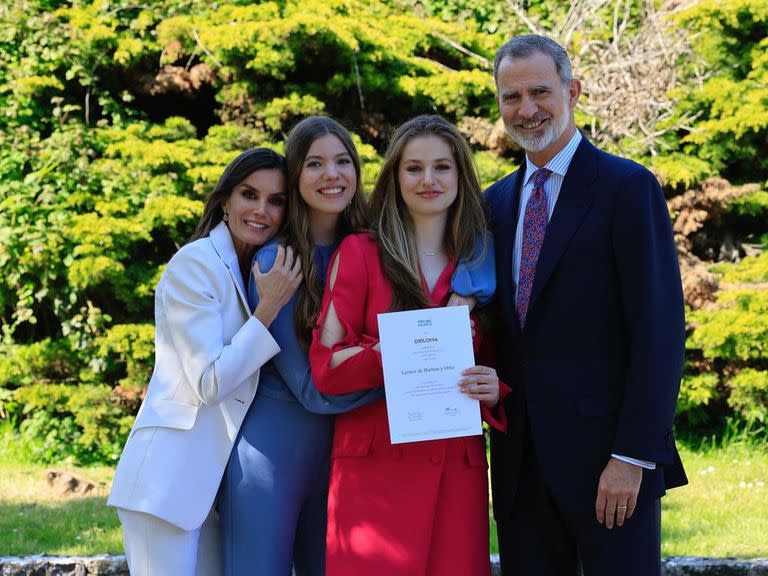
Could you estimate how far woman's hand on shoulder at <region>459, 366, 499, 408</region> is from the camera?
3068 millimetres

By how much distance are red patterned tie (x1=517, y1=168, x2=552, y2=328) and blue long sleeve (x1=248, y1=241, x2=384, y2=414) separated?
0.60 meters

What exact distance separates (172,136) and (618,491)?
21.6 feet

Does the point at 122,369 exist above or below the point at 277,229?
below

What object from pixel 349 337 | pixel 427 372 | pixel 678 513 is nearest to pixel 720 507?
pixel 678 513

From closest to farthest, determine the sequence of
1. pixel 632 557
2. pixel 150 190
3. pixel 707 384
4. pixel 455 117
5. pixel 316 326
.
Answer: pixel 632 557 < pixel 316 326 < pixel 707 384 < pixel 150 190 < pixel 455 117

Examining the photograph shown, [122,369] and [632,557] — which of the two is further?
[122,369]

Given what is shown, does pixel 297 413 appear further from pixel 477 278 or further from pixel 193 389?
pixel 477 278

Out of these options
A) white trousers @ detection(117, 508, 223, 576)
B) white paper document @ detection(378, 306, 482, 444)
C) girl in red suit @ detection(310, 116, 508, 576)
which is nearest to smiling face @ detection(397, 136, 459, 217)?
girl in red suit @ detection(310, 116, 508, 576)

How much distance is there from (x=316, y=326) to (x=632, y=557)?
1.34m

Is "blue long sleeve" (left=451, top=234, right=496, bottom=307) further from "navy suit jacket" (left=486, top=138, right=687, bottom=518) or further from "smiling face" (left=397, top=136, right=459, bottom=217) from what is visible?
"smiling face" (left=397, top=136, right=459, bottom=217)

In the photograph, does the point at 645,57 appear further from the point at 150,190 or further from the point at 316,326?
the point at 316,326

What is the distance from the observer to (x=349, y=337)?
3170 mm

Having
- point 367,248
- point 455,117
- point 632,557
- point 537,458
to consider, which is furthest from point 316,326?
point 455,117

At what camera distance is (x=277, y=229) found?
3604 millimetres
